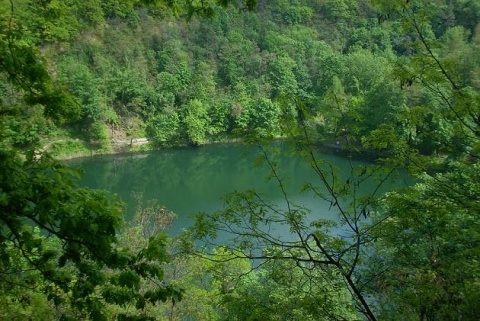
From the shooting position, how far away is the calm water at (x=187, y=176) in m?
17.3

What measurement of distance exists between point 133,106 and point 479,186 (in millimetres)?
25713

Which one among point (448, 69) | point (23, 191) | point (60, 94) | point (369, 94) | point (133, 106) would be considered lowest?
point (133, 106)

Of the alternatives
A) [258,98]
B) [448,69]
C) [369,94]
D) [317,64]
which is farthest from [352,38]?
[448,69]

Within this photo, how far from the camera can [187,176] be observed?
21.5 m

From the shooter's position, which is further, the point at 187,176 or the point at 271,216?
the point at 187,176

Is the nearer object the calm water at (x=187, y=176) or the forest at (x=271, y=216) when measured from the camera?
the forest at (x=271, y=216)

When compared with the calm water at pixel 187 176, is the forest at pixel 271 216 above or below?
above

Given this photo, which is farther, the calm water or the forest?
the calm water

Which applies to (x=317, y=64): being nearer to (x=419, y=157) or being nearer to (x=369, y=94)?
(x=369, y=94)

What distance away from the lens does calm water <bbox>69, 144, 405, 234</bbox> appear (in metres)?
17.3

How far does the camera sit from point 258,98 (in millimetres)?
28766

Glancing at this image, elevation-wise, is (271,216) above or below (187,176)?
above

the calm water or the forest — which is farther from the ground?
the forest

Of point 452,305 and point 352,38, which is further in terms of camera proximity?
point 352,38
